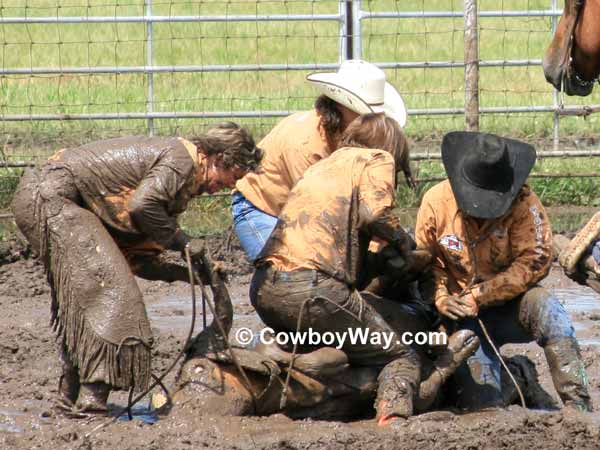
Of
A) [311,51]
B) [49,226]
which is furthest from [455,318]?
[311,51]

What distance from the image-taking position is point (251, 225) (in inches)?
247

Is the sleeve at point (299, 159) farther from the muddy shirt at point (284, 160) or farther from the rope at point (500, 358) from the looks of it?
the rope at point (500, 358)

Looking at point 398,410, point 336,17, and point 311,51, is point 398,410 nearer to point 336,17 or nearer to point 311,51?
point 336,17

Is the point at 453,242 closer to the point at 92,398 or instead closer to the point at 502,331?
the point at 502,331

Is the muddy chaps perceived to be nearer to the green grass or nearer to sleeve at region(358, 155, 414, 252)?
sleeve at region(358, 155, 414, 252)

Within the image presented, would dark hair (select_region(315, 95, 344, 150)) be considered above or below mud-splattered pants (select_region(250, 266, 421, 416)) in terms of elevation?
above

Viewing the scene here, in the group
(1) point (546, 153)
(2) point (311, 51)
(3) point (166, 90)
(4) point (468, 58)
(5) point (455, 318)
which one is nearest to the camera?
(5) point (455, 318)

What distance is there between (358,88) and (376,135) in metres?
0.46

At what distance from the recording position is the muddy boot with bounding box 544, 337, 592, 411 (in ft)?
18.6

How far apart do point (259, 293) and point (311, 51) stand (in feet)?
41.0

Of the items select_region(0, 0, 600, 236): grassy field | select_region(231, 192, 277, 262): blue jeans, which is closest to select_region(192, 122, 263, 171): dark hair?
select_region(231, 192, 277, 262): blue jeans

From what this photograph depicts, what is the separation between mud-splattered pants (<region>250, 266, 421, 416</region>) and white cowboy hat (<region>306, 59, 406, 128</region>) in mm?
993

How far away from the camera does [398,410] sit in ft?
17.8

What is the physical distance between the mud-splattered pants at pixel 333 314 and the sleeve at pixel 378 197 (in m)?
0.31
